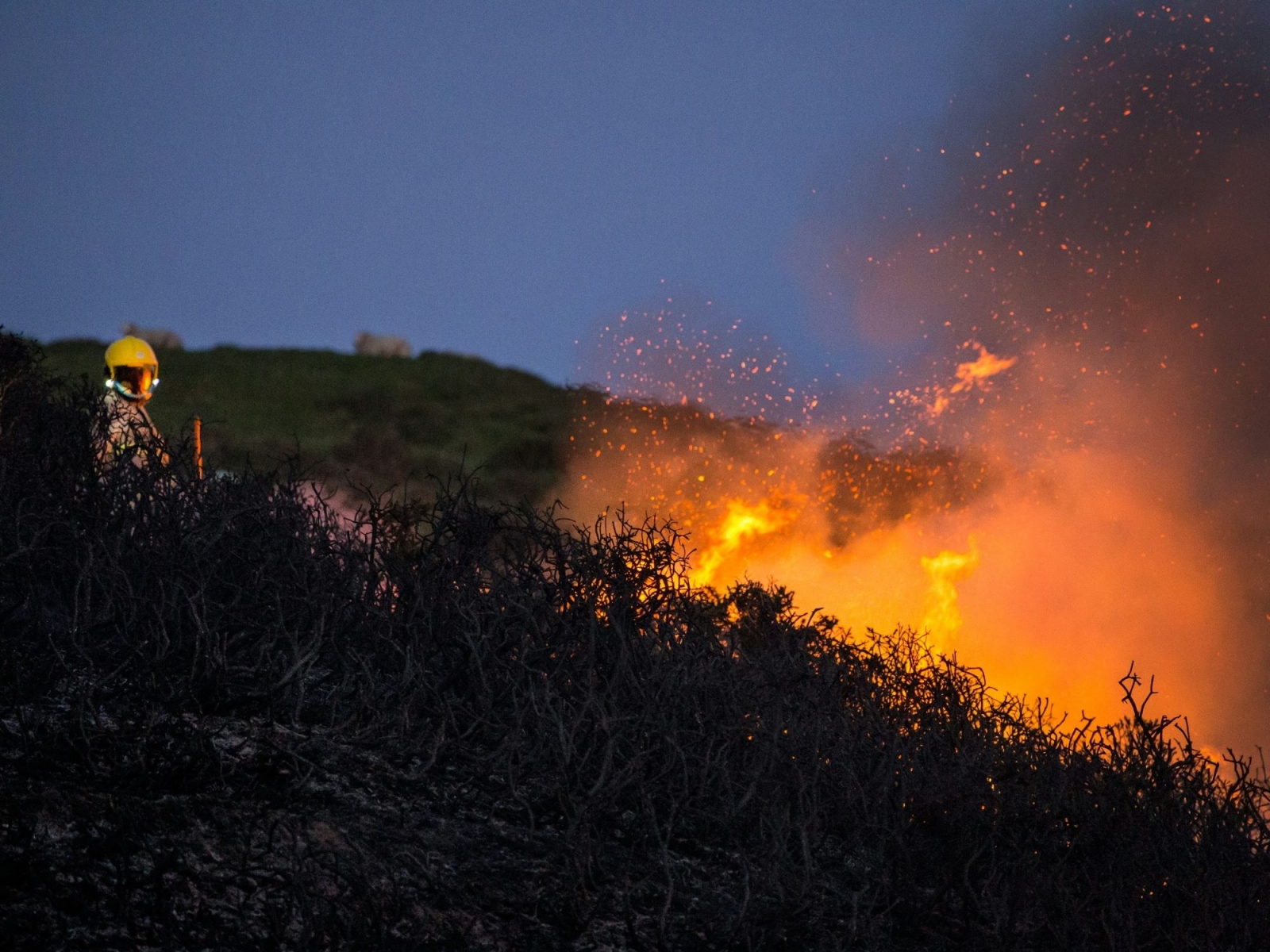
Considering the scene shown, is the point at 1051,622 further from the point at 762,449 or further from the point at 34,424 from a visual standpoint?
the point at 34,424

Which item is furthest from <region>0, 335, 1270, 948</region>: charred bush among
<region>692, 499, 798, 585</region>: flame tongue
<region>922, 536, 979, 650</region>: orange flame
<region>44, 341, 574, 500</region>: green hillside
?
<region>44, 341, 574, 500</region>: green hillside

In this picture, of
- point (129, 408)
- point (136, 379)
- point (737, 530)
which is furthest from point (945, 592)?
point (129, 408)

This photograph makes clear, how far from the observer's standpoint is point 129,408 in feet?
29.5

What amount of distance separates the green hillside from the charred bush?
89.0ft

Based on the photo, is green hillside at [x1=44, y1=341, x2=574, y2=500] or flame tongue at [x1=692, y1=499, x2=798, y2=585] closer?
flame tongue at [x1=692, y1=499, x2=798, y2=585]

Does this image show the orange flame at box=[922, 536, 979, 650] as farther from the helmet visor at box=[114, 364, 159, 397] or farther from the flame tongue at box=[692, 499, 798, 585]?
the helmet visor at box=[114, 364, 159, 397]

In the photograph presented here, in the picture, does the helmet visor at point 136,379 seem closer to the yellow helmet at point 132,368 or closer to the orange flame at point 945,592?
the yellow helmet at point 132,368

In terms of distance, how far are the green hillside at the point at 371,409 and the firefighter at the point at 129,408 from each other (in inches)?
847

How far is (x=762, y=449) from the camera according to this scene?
33906mm

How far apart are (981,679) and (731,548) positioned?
17.3 m

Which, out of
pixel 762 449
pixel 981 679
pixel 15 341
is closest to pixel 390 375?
pixel 762 449

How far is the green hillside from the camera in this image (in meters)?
39.2

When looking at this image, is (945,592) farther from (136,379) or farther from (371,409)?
(371,409)

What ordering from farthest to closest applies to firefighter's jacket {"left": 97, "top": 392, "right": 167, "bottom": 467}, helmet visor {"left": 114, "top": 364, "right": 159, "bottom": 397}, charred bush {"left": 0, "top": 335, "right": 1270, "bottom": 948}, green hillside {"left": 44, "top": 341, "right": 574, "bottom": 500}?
1. green hillside {"left": 44, "top": 341, "right": 574, "bottom": 500}
2. helmet visor {"left": 114, "top": 364, "right": 159, "bottom": 397}
3. firefighter's jacket {"left": 97, "top": 392, "right": 167, "bottom": 467}
4. charred bush {"left": 0, "top": 335, "right": 1270, "bottom": 948}
